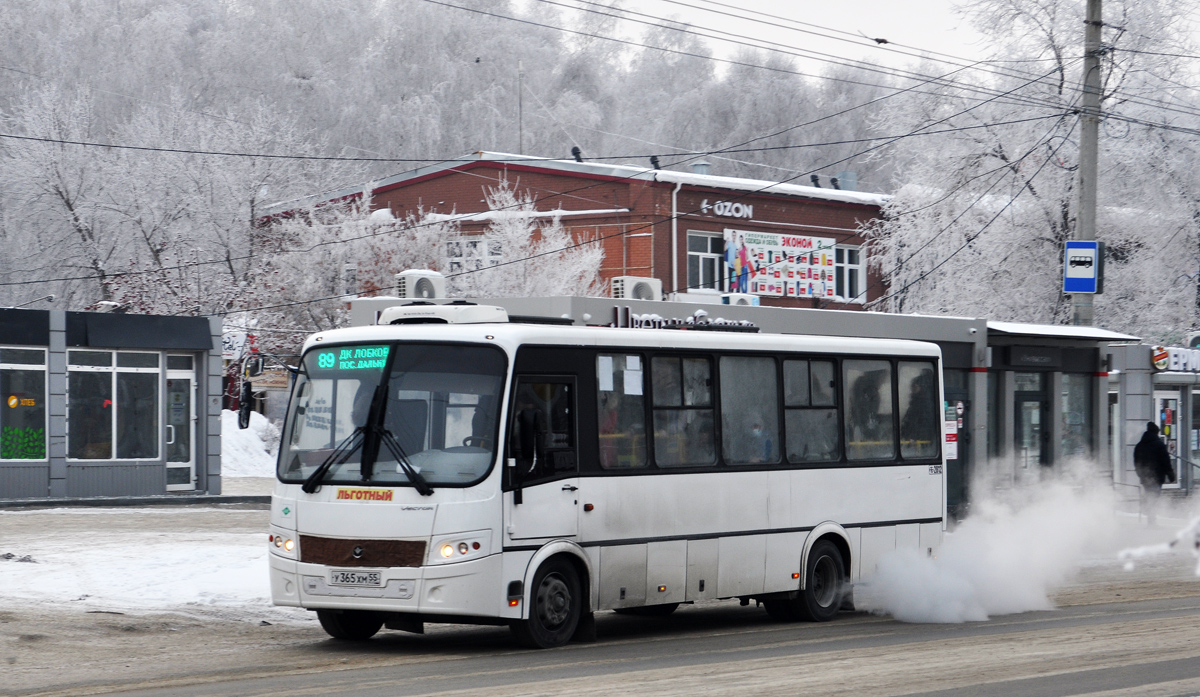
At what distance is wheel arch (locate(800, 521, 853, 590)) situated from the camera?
13820 mm

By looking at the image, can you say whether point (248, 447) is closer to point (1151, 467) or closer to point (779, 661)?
point (1151, 467)

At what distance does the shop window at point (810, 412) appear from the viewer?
45.8ft

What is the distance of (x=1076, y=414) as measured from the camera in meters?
28.1

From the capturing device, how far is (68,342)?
29344 millimetres

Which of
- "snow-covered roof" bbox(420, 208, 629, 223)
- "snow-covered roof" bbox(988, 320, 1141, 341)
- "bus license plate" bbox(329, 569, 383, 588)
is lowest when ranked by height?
"bus license plate" bbox(329, 569, 383, 588)

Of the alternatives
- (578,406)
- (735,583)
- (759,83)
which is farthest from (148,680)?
(759,83)

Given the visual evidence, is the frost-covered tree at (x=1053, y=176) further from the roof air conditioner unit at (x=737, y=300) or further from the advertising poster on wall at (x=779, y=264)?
the roof air conditioner unit at (x=737, y=300)

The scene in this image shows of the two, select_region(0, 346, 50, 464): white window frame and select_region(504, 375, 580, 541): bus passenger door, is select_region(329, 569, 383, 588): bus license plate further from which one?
select_region(0, 346, 50, 464): white window frame

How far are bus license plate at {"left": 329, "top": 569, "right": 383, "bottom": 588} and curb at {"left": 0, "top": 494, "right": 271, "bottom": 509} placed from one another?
18.2 m

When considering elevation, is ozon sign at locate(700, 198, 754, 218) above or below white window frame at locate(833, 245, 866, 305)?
above

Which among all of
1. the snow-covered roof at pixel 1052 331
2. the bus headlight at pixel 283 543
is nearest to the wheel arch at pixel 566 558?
the bus headlight at pixel 283 543

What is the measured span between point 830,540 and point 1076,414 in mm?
15403

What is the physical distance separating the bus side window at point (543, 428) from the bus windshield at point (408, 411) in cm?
21

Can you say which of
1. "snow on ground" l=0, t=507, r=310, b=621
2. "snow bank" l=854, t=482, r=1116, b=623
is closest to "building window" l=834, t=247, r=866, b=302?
"snow bank" l=854, t=482, r=1116, b=623
